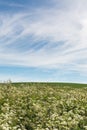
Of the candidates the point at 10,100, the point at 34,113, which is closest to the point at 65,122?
the point at 34,113

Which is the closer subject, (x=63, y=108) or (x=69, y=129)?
(x=69, y=129)

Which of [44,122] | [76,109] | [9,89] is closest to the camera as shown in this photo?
[44,122]

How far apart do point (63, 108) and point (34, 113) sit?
7.27 ft

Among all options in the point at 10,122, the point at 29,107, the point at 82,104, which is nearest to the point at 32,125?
the point at 10,122

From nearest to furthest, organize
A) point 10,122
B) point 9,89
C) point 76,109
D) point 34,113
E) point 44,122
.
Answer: point 10,122, point 44,122, point 34,113, point 76,109, point 9,89

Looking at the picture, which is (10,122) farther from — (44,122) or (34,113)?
(34,113)

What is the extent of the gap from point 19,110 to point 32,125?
2096 millimetres

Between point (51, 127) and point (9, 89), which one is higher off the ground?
point (9, 89)

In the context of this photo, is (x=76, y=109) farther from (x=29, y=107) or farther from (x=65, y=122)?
(x=65, y=122)

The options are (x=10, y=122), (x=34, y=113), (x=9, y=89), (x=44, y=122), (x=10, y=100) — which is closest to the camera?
(x=10, y=122)

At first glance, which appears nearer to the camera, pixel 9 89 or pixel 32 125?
pixel 32 125

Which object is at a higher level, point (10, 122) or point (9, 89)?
point (9, 89)

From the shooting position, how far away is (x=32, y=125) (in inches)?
588

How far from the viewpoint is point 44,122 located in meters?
14.6
